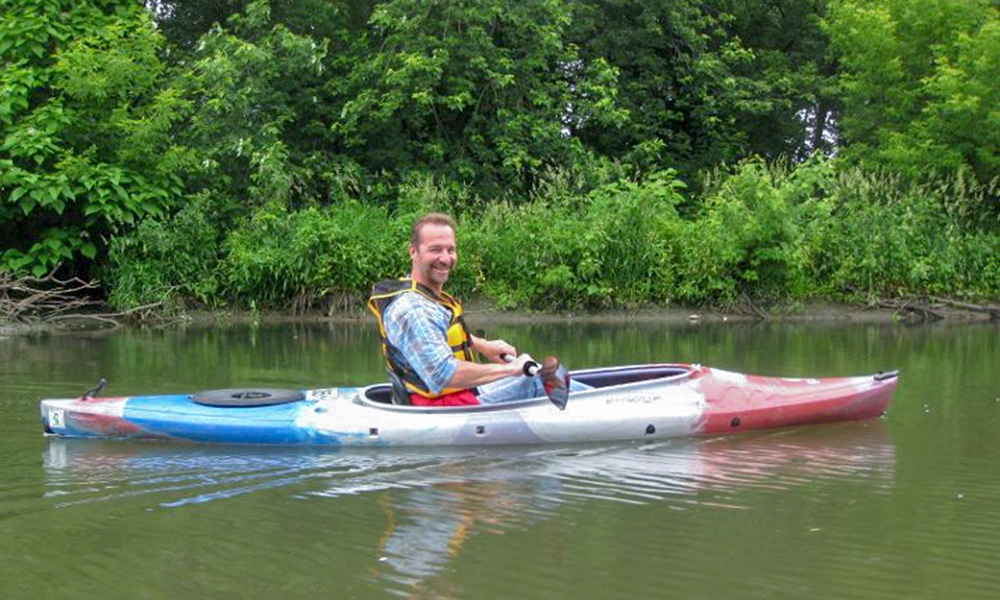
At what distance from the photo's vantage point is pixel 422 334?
6.25 metres

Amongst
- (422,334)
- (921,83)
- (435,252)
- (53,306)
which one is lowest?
(422,334)

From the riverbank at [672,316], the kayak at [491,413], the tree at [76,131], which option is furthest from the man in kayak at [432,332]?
the tree at [76,131]

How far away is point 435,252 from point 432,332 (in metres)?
0.43

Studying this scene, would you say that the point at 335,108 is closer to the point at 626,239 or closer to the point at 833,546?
the point at 626,239

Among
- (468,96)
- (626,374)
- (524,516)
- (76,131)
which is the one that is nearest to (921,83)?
(468,96)

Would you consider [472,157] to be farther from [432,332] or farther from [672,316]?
[432,332]

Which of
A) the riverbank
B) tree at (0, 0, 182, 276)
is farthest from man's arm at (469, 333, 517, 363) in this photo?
tree at (0, 0, 182, 276)

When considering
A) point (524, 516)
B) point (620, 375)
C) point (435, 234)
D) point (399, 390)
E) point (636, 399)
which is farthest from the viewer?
point (620, 375)

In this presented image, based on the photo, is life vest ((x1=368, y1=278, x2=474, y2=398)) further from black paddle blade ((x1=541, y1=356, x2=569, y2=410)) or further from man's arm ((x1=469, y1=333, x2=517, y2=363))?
black paddle blade ((x1=541, y1=356, x2=569, y2=410))

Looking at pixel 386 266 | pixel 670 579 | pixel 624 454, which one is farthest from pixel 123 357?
pixel 670 579

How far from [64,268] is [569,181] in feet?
24.0

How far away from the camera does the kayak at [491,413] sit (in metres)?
6.61

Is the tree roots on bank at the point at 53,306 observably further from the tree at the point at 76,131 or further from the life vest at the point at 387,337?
the life vest at the point at 387,337

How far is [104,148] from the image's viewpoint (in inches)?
593
